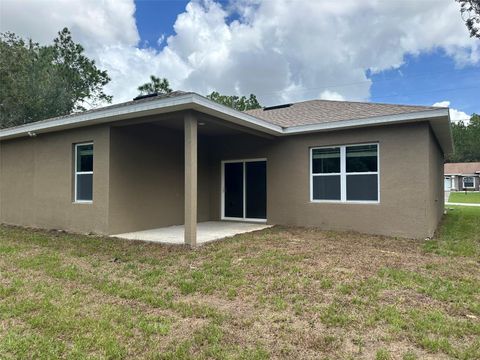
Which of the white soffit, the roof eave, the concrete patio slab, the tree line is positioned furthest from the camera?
the tree line

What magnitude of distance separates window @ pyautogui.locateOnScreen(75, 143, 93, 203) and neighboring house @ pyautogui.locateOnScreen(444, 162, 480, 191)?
160 ft

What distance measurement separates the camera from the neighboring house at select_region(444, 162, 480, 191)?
46244 mm

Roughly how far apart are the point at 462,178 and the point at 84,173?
5077cm

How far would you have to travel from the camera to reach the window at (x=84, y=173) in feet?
29.6

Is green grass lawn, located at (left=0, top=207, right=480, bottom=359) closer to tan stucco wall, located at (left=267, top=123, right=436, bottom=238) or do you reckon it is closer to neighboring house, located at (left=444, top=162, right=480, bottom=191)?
tan stucco wall, located at (left=267, top=123, right=436, bottom=238)

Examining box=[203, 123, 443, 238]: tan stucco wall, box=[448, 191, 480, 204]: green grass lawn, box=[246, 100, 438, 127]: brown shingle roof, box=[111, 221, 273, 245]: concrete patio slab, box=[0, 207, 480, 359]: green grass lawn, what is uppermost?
box=[246, 100, 438, 127]: brown shingle roof

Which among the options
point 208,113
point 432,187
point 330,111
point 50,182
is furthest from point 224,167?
point 432,187

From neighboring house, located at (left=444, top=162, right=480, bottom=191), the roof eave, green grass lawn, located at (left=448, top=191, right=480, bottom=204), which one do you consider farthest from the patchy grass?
neighboring house, located at (left=444, top=162, right=480, bottom=191)

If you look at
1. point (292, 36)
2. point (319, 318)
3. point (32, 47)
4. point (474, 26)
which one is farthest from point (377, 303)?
point (32, 47)

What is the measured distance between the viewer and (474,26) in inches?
399

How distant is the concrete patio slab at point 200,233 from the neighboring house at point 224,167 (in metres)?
0.40

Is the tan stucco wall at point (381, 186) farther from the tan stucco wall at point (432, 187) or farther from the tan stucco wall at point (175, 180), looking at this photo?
the tan stucco wall at point (432, 187)

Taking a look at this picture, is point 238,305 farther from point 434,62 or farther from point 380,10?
point 434,62

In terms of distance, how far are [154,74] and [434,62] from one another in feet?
71.5
